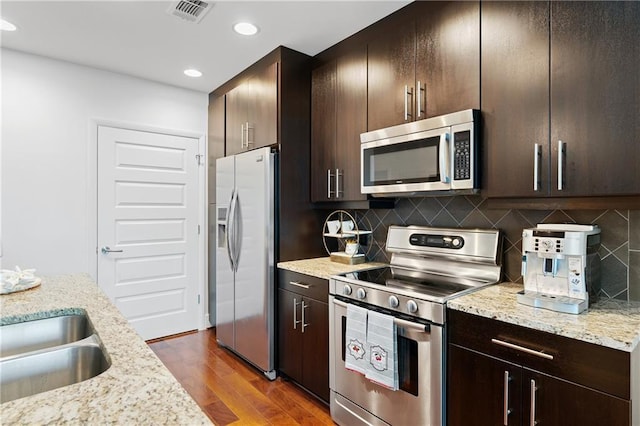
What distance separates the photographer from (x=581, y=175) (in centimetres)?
148

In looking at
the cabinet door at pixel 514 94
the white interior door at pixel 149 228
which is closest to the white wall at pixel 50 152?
the white interior door at pixel 149 228

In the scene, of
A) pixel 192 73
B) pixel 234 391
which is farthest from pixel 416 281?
pixel 192 73

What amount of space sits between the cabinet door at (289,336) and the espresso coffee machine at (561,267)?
148 centimetres

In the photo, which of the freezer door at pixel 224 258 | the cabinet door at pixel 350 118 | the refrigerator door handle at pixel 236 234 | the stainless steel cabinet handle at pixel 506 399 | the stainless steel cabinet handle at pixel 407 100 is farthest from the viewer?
the freezer door at pixel 224 258

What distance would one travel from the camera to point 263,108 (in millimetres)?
2939

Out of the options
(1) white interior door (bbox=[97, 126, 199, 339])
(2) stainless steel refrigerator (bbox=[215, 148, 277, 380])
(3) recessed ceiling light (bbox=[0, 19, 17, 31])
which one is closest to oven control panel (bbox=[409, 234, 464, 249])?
(2) stainless steel refrigerator (bbox=[215, 148, 277, 380])

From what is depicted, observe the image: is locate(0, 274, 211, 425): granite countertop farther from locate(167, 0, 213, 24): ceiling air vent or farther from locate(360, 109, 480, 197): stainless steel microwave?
locate(167, 0, 213, 24): ceiling air vent

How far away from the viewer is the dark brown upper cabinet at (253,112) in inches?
112

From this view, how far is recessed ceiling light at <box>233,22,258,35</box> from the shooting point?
2436 millimetres

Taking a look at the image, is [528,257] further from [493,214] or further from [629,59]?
[629,59]

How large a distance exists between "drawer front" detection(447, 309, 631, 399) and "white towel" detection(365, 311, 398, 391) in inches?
12.1

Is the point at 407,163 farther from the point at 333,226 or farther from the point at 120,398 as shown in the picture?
the point at 120,398

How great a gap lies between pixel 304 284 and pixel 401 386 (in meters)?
0.93

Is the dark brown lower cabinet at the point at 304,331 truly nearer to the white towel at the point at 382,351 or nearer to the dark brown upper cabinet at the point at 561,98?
the white towel at the point at 382,351
